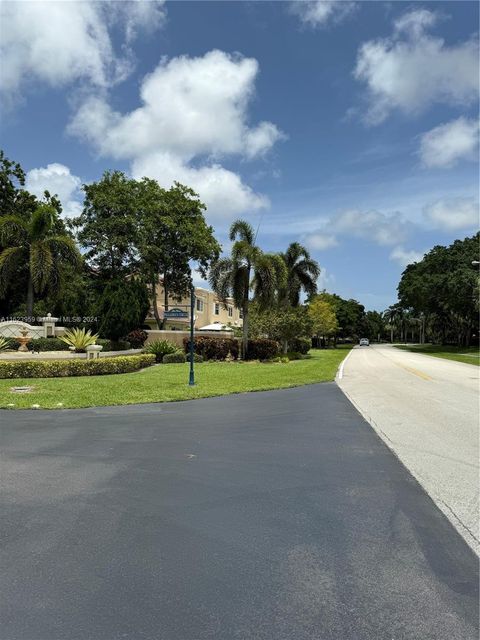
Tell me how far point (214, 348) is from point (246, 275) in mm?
4940

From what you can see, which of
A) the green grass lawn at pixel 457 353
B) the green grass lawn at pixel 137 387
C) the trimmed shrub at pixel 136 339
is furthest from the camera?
the green grass lawn at pixel 457 353

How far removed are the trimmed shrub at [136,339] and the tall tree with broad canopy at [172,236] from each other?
17.3ft

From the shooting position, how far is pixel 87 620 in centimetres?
299

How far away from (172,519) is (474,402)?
11186mm

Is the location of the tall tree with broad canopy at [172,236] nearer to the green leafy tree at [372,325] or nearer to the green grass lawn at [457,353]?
the green grass lawn at [457,353]

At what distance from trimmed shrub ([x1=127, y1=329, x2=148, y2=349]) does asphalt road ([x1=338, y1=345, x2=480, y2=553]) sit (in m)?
16.7

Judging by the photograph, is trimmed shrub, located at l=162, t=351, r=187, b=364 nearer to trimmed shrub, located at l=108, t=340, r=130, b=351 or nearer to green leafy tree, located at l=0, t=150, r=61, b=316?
trimmed shrub, located at l=108, t=340, r=130, b=351

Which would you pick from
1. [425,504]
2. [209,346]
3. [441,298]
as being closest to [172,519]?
[425,504]

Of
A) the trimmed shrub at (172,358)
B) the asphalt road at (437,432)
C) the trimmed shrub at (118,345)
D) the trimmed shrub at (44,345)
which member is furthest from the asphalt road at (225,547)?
the trimmed shrub at (118,345)

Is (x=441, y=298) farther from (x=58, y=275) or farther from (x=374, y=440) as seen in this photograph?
(x=374, y=440)

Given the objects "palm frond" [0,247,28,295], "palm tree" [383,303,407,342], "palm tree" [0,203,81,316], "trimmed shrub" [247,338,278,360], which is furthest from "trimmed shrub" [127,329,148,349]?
"palm tree" [383,303,407,342]

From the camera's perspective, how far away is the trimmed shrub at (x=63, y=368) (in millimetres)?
17500

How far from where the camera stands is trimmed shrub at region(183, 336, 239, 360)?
98.1ft

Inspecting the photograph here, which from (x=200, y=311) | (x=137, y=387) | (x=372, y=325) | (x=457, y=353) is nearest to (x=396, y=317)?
(x=372, y=325)
